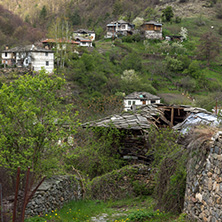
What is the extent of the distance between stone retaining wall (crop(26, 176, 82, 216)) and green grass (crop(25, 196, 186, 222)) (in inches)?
7.3

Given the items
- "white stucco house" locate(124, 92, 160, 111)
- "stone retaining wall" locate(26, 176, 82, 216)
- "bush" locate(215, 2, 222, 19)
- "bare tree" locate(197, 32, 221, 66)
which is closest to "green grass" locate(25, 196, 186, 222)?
"stone retaining wall" locate(26, 176, 82, 216)

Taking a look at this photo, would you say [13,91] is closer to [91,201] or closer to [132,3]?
[91,201]

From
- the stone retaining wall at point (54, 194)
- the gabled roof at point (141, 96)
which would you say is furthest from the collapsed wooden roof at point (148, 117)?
Answer: the gabled roof at point (141, 96)

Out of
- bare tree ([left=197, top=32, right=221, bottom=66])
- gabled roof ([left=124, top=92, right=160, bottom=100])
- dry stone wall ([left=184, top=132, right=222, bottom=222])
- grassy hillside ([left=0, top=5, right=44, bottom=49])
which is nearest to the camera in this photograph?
dry stone wall ([left=184, top=132, right=222, bottom=222])

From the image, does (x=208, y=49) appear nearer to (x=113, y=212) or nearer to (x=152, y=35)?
(x=152, y=35)

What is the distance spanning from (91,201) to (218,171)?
5.63 metres

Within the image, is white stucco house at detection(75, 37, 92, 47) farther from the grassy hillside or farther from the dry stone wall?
the dry stone wall

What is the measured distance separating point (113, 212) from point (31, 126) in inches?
128

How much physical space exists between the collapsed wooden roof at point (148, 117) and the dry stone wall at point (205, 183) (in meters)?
5.76

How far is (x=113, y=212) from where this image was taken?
9.08 m

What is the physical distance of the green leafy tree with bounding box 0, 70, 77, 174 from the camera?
838 centimetres

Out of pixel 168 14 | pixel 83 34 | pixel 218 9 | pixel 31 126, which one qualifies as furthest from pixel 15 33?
pixel 31 126

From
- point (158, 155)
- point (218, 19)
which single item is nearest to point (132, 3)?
point (218, 19)

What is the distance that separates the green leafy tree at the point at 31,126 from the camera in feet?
27.5
